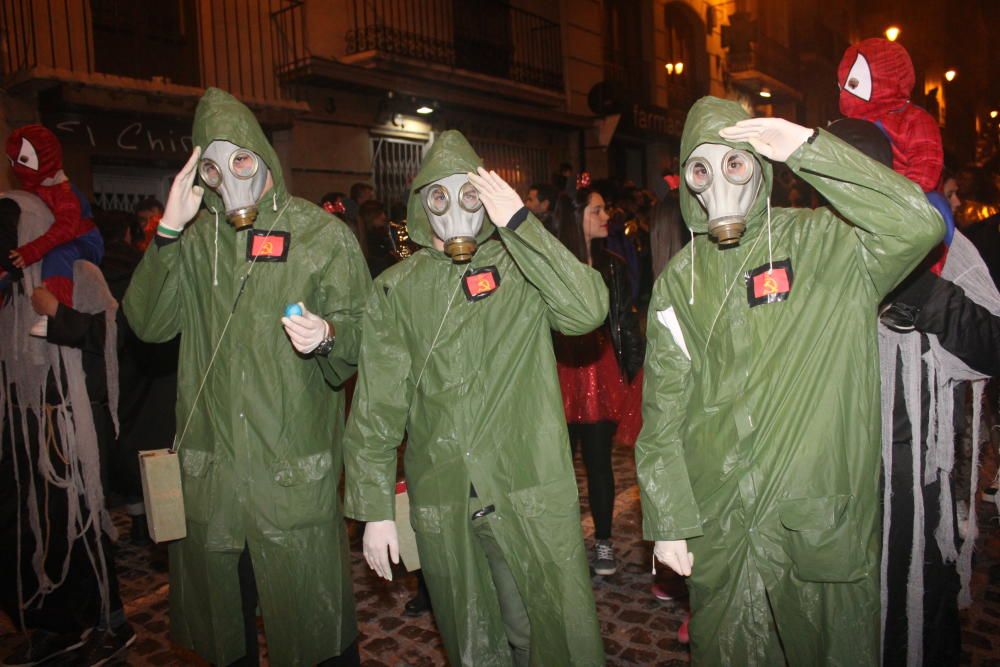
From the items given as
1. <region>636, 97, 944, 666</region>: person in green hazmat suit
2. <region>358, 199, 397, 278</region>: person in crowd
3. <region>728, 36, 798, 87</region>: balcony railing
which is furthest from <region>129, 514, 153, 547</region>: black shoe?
<region>728, 36, 798, 87</region>: balcony railing

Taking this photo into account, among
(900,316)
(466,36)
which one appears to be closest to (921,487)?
(900,316)

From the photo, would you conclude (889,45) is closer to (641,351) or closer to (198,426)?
(641,351)

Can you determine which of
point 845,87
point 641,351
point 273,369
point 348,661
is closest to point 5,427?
point 273,369

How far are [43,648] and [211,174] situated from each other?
2.69 meters

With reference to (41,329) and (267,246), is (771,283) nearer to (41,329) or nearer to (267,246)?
(267,246)

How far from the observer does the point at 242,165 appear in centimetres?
293

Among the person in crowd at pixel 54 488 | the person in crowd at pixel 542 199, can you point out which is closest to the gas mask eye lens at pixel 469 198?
the person in crowd at pixel 542 199

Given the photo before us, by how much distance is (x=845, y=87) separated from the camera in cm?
306

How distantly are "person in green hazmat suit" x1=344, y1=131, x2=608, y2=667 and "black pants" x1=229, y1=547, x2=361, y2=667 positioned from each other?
602 millimetres

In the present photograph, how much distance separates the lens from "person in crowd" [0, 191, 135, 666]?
3773 mm

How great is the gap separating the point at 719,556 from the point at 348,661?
5.17ft

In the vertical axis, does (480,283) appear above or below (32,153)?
below

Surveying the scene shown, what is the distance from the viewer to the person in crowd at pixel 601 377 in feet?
14.1

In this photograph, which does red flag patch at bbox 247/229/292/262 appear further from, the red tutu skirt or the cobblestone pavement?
the cobblestone pavement
